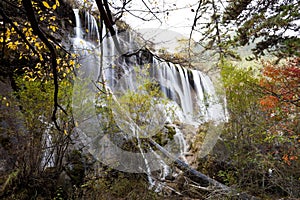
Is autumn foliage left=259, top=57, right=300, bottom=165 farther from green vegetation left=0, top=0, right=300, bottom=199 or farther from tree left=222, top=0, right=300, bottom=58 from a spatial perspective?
tree left=222, top=0, right=300, bottom=58

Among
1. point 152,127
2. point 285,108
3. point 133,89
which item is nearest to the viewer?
point 285,108

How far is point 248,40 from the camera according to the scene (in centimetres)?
528

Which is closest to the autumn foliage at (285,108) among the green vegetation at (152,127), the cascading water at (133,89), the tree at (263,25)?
the green vegetation at (152,127)

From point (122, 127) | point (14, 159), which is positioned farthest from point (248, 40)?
point (14, 159)

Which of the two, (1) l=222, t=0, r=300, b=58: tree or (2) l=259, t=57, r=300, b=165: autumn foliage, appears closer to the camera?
(2) l=259, t=57, r=300, b=165: autumn foliage

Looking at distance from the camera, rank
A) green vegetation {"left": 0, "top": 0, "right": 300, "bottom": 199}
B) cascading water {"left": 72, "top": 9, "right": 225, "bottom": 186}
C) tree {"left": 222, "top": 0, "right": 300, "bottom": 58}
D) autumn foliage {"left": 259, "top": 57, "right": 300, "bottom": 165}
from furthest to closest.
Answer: tree {"left": 222, "top": 0, "right": 300, "bottom": 58} < autumn foliage {"left": 259, "top": 57, "right": 300, "bottom": 165} < cascading water {"left": 72, "top": 9, "right": 225, "bottom": 186} < green vegetation {"left": 0, "top": 0, "right": 300, "bottom": 199}

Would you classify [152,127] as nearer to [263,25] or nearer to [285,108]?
[285,108]

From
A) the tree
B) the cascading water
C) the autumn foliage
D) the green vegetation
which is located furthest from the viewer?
the tree

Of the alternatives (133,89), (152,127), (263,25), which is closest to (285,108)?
(263,25)

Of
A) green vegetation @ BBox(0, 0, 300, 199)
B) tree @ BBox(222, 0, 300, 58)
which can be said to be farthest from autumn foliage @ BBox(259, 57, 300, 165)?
tree @ BBox(222, 0, 300, 58)

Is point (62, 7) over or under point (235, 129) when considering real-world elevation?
over

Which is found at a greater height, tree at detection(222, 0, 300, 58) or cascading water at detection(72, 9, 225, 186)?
tree at detection(222, 0, 300, 58)

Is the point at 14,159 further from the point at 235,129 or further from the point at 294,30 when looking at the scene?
the point at 294,30

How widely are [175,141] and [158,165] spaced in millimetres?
1151
